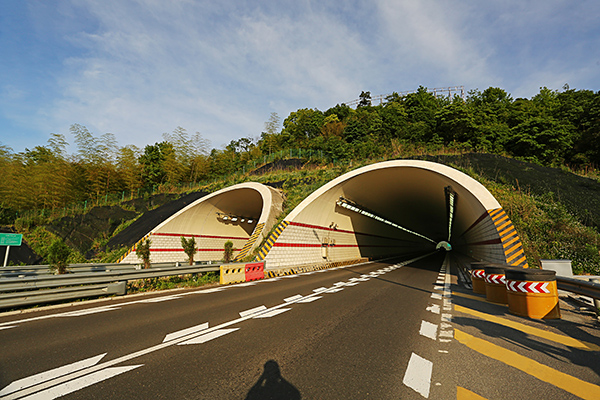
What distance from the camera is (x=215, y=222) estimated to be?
85.1 ft

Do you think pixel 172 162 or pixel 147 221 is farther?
pixel 172 162

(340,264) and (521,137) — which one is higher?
(521,137)

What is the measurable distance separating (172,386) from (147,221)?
26550 millimetres

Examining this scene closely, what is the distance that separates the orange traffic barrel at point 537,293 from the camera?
6.04 m

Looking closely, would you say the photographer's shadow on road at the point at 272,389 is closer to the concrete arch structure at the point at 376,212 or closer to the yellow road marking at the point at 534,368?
the yellow road marking at the point at 534,368

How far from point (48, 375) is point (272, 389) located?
8.21ft

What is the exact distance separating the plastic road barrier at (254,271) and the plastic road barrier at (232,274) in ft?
1.03

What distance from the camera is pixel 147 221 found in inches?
1040

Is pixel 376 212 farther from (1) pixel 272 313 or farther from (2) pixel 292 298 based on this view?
(1) pixel 272 313

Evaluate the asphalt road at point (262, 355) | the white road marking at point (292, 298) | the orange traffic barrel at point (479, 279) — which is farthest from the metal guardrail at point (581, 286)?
the white road marking at point (292, 298)

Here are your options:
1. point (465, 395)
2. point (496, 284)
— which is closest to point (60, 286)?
point (465, 395)

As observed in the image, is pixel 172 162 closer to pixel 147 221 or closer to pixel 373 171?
pixel 147 221

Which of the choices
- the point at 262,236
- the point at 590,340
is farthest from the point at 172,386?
the point at 262,236

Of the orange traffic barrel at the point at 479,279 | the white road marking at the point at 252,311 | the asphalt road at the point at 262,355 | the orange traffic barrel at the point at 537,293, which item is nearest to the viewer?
the asphalt road at the point at 262,355
